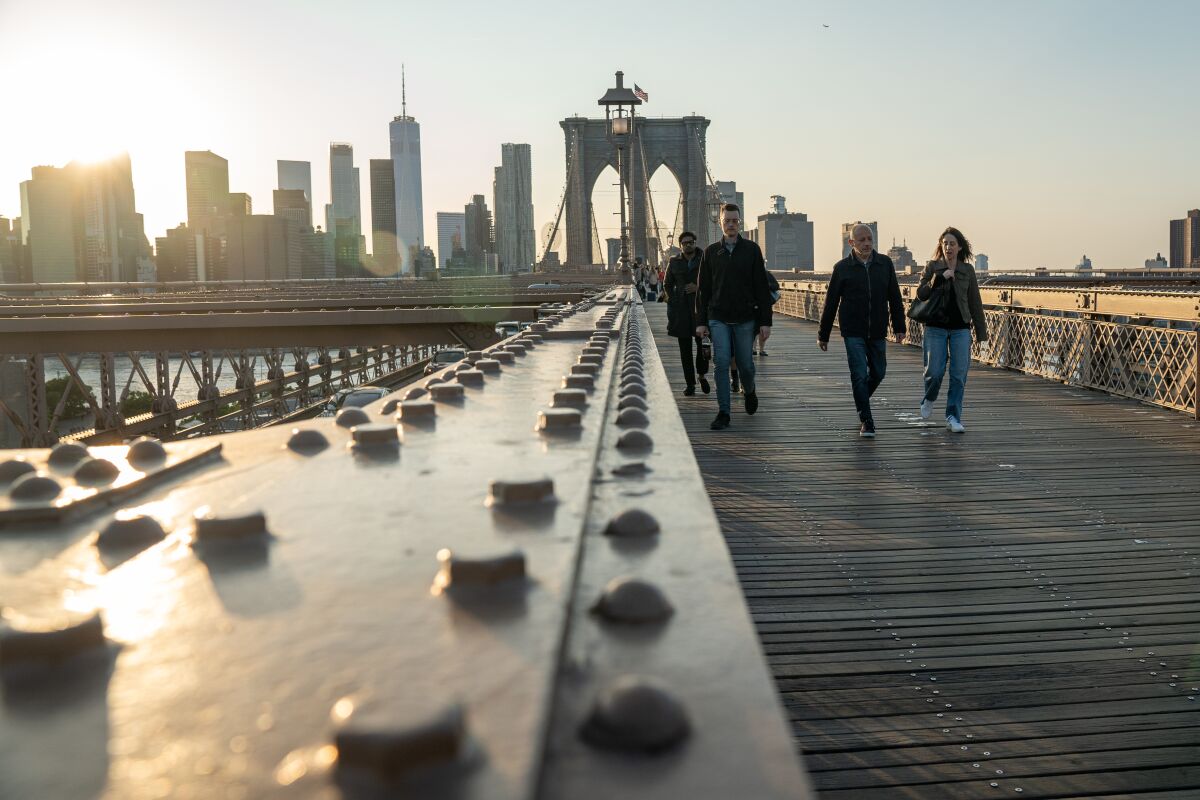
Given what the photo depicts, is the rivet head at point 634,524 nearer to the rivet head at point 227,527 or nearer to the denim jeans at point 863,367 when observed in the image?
the rivet head at point 227,527

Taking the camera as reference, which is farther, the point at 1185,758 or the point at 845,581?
the point at 845,581

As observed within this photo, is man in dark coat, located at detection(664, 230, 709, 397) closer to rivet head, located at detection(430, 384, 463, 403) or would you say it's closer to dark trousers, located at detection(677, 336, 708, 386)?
dark trousers, located at detection(677, 336, 708, 386)

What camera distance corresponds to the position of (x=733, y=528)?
4.75m

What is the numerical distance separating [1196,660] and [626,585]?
8.91 feet

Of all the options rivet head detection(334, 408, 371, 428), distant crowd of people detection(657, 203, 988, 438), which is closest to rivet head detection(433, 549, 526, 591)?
rivet head detection(334, 408, 371, 428)

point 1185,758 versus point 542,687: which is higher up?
point 542,687

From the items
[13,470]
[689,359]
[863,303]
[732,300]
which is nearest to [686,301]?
[689,359]

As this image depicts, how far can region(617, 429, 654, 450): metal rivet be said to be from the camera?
1.78 meters

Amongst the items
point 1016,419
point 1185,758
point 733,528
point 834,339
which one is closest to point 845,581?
point 733,528

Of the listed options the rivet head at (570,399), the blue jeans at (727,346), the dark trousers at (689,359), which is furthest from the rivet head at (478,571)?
the dark trousers at (689,359)

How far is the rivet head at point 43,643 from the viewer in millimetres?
833

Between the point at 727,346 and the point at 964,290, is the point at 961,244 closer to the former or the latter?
the point at 964,290

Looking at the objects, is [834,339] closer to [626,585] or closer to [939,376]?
[939,376]

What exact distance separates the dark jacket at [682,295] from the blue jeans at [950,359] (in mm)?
2144
